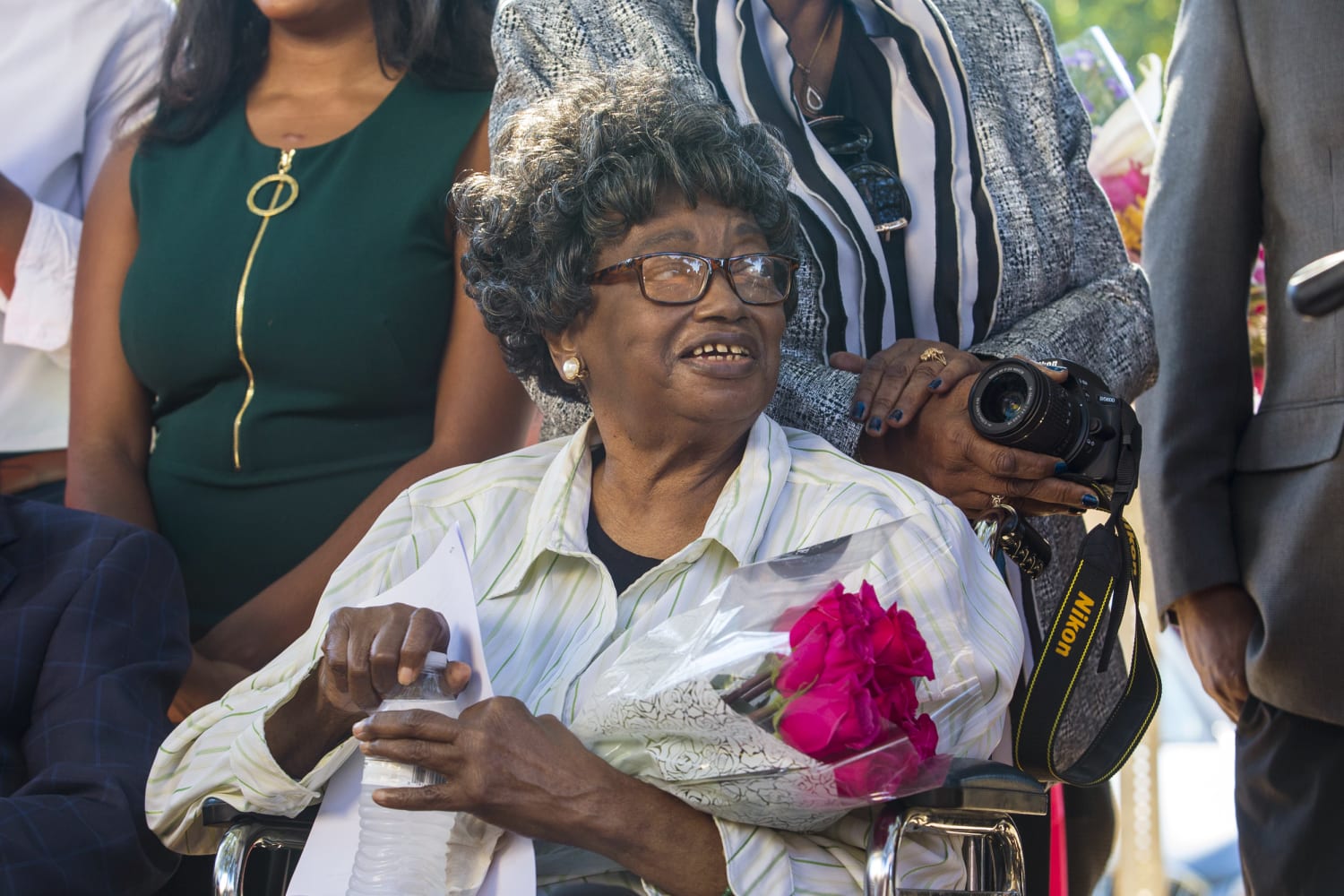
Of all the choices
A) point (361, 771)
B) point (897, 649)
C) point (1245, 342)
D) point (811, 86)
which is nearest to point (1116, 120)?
point (1245, 342)

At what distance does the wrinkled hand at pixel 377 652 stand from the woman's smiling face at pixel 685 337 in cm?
51

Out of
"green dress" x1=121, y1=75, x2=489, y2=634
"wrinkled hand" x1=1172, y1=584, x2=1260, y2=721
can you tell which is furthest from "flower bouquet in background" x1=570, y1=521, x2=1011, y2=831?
"green dress" x1=121, y1=75, x2=489, y2=634

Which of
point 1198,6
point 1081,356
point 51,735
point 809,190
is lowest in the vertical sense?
point 51,735

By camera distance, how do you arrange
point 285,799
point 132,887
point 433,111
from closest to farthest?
point 285,799
point 132,887
point 433,111

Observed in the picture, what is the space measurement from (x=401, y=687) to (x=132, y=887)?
2.40ft

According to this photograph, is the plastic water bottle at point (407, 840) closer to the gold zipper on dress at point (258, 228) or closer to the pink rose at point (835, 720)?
the pink rose at point (835, 720)

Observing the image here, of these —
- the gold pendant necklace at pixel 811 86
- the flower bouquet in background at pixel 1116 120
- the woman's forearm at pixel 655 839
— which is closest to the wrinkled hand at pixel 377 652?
the woman's forearm at pixel 655 839

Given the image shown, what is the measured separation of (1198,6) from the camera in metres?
2.81

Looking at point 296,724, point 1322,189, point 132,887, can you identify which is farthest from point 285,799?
point 1322,189

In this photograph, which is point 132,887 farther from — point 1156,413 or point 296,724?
point 1156,413

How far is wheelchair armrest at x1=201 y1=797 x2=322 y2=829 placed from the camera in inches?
78.3

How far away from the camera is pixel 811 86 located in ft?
8.65

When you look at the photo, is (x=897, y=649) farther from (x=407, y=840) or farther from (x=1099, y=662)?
(x=407, y=840)

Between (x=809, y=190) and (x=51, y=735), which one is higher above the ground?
(x=809, y=190)
